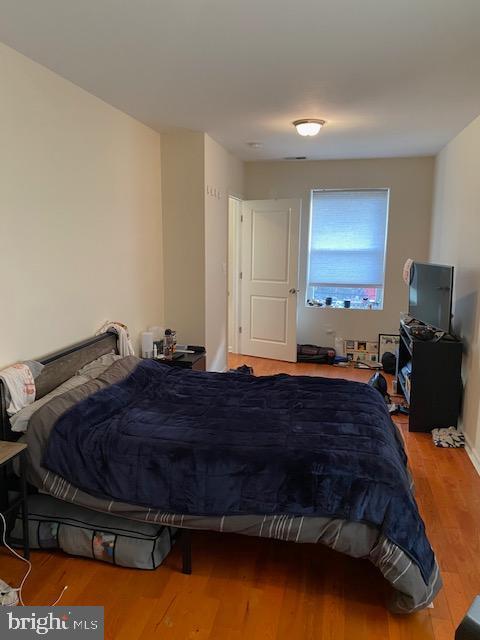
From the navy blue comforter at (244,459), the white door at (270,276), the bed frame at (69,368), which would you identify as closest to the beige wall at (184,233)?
the bed frame at (69,368)

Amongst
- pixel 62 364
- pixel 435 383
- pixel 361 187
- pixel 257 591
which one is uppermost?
pixel 361 187

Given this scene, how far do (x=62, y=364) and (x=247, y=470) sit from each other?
142cm

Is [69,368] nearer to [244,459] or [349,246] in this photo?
[244,459]

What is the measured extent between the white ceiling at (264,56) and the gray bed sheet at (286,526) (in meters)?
1.86

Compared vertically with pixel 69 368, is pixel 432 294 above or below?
above

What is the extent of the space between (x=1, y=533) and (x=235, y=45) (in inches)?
109

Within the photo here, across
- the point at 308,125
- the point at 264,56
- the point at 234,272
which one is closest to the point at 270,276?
the point at 234,272

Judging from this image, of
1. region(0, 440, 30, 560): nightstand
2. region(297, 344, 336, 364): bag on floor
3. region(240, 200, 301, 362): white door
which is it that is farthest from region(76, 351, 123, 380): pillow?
region(297, 344, 336, 364): bag on floor

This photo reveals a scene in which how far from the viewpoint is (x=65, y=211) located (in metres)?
3.02

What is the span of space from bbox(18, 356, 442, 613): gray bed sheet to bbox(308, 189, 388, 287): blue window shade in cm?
439

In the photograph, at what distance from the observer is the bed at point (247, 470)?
199 centimetres

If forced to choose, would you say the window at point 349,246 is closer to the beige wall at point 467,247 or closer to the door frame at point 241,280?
the door frame at point 241,280

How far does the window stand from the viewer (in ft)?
19.4

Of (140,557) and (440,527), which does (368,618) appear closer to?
(440,527)
